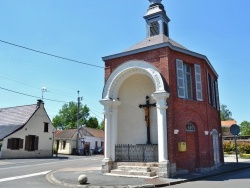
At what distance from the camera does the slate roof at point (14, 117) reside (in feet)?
108

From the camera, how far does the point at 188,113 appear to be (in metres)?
14.9

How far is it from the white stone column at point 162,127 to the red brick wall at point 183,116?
1.10 feet

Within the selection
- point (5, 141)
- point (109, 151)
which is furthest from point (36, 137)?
point (109, 151)

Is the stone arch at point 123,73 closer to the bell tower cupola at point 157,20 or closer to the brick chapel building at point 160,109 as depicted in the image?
the brick chapel building at point 160,109

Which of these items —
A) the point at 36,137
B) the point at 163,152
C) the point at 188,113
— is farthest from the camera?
the point at 36,137

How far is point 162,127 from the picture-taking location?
13422 mm

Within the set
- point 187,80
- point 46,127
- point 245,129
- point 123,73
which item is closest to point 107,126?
point 123,73

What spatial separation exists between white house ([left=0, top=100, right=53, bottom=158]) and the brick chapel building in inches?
792

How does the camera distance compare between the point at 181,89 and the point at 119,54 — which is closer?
the point at 181,89

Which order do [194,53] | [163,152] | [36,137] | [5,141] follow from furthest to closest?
[36,137], [5,141], [194,53], [163,152]

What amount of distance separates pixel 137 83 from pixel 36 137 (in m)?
22.9

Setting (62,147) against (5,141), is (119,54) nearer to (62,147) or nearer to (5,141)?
(5,141)

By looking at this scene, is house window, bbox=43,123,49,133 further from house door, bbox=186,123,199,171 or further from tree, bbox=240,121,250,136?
tree, bbox=240,121,250,136

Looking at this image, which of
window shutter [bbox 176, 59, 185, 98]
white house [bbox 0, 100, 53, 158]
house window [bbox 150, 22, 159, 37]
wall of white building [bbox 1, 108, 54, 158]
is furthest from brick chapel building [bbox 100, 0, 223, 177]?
wall of white building [bbox 1, 108, 54, 158]
